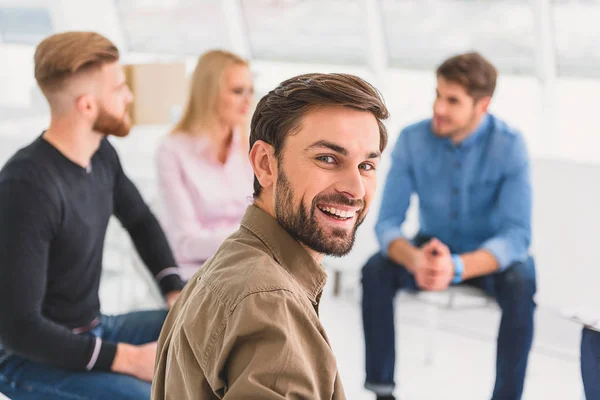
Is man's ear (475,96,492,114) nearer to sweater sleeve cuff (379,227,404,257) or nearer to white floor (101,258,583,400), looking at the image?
sweater sleeve cuff (379,227,404,257)

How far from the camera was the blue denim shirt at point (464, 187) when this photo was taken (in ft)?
8.61

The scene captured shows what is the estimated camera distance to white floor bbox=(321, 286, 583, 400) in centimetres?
281

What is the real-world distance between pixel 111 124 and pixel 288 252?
0.99 m

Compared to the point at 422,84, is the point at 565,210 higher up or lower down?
lower down

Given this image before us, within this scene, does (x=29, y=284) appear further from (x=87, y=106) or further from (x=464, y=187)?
(x=464, y=187)

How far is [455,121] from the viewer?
8.62 ft

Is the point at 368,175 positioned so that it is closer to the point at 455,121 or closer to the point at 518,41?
the point at 455,121

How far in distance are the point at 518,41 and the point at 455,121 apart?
244 centimetres

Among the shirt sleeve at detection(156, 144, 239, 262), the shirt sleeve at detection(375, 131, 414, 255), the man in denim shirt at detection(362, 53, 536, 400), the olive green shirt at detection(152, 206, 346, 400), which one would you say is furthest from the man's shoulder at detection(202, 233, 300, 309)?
the shirt sleeve at detection(375, 131, 414, 255)

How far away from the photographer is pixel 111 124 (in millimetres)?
1951

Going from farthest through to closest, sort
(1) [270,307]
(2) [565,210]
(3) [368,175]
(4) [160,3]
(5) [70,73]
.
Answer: (4) [160,3], (2) [565,210], (5) [70,73], (3) [368,175], (1) [270,307]

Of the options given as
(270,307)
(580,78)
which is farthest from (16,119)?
(270,307)

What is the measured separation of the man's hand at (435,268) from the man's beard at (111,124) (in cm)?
106

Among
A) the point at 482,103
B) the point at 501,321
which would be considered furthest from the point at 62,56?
the point at 501,321
